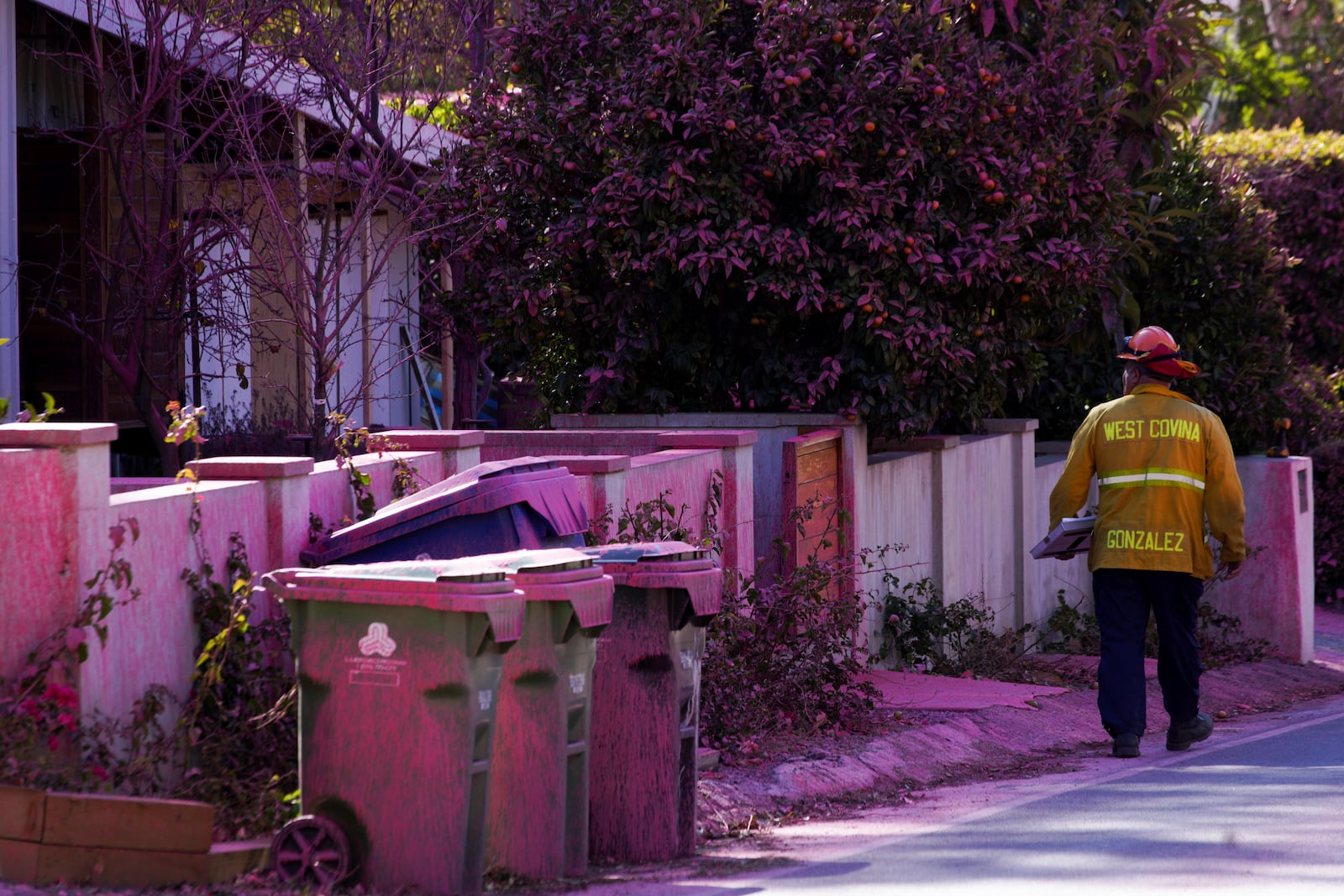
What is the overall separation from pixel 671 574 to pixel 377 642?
3.94ft

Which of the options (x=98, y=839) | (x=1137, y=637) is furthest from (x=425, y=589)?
(x=1137, y=637)

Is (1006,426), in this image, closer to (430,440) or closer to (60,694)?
(430,440)

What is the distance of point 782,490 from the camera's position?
955 centimetres

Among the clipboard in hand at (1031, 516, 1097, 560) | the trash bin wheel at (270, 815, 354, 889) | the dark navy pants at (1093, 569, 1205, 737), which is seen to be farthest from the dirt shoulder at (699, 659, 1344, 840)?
the trash bin wheel at (270, 815, 354, 889)

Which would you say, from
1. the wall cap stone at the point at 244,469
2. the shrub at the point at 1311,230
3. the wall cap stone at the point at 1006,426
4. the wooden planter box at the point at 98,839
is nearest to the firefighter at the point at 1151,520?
the wall cap stone at the point at 244,469

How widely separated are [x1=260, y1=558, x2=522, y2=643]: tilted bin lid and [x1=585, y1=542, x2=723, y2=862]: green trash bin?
0.80 meters

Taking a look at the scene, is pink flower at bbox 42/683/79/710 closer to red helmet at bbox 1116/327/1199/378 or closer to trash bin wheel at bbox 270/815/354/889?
trash bin wheel at bbox 270/815/354/889

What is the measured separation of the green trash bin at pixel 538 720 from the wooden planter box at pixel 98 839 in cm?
96

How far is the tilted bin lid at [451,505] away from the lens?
6.43m

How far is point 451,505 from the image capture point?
6449 millimetres

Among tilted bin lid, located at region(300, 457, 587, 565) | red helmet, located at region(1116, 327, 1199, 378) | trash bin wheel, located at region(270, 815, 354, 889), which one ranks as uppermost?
red helmet, located at region(1116, 327, 1199, 378)

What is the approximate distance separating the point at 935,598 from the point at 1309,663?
4035mm

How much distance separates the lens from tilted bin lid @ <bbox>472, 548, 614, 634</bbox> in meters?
5.37

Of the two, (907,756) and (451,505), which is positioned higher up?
(451,505)
